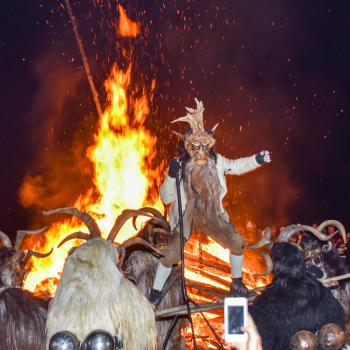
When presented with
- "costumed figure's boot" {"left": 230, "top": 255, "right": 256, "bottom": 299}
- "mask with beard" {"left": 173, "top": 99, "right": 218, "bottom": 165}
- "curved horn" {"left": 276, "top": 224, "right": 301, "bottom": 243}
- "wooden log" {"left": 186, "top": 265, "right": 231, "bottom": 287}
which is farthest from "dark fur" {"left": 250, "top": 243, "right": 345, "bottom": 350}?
"wooden log" {"left": 186, "top": 265, "right": 231, "bottom": 287}

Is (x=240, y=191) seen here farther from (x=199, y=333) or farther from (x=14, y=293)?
(x=14, y=293)

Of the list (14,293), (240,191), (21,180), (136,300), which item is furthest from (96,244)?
(240,191)

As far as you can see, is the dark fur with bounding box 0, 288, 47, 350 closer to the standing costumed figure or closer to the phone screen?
the standing costumed figure

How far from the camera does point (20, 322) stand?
641cm

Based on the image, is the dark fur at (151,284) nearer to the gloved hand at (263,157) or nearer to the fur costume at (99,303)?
the gloved hand at (263,157)

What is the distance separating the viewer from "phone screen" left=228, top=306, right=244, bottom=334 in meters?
4.14

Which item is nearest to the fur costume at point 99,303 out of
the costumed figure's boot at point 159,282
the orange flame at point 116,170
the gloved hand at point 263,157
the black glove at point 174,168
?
the black glove at point 174,168

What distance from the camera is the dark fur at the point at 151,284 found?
317 inches

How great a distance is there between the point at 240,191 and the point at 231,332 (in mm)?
23187

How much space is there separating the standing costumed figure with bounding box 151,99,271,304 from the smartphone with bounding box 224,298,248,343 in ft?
8.02

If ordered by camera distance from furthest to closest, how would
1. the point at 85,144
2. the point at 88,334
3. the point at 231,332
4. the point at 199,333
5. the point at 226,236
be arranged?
the point at 85,144
the point at 199,333
the point at 226,236
the point at 88,334
the point at 231,332

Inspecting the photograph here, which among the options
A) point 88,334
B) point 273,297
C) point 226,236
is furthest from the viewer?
point 226,236

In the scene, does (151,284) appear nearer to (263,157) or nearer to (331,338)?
(263,157)

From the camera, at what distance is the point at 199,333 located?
12555 mm
